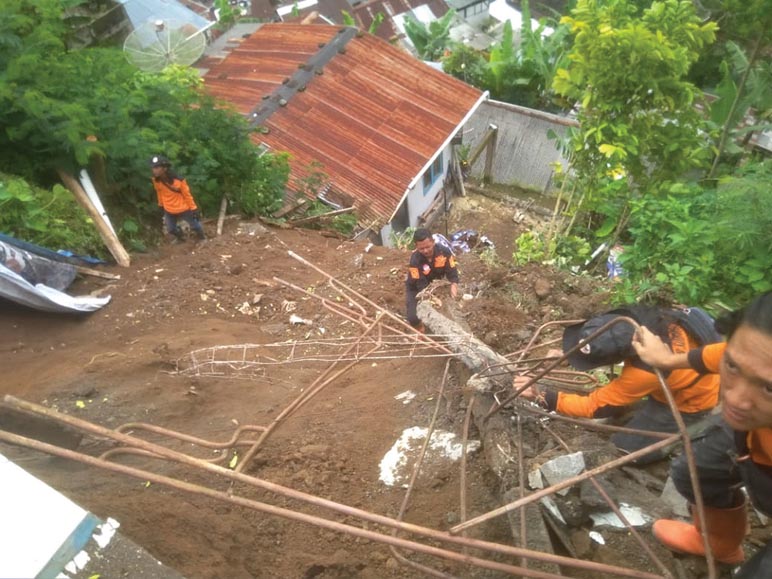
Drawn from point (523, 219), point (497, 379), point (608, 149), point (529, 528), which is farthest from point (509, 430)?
point (523, 219)

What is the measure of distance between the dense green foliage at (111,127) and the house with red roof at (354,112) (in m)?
1.36

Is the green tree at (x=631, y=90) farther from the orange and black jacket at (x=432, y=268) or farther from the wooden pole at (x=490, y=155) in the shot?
the wooden pole at (x=490, y=155)

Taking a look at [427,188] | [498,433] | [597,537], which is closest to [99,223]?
[498,433]

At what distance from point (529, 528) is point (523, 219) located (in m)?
9.62

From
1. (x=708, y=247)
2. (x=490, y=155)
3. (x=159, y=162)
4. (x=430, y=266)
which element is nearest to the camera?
(x=708, y=247)

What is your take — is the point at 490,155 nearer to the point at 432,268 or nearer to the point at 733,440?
the point at 432,268

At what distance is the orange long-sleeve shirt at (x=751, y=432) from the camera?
2.08 m

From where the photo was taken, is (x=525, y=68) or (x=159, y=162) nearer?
(x=159, y=162)

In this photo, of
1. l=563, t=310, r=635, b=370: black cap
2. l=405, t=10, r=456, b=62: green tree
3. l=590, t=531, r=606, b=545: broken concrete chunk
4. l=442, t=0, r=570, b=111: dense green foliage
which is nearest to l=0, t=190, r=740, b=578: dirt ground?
l=590, t=531, r=606, b=545: broken concrete chunk

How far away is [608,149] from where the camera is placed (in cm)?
574

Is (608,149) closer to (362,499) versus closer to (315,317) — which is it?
(315,317)

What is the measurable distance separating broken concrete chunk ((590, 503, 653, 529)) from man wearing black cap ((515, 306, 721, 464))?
1.39 ft

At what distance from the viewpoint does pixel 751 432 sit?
2150mm

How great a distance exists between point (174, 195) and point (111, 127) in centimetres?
101
